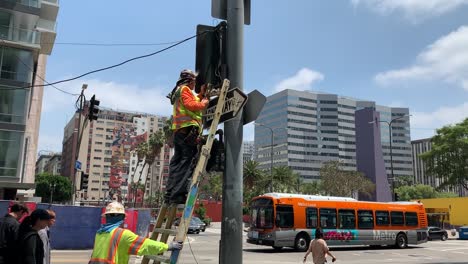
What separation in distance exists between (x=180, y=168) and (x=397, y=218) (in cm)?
2625

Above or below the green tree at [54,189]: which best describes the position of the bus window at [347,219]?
below

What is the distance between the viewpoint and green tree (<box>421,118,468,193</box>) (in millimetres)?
54263

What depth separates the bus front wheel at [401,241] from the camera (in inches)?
1072

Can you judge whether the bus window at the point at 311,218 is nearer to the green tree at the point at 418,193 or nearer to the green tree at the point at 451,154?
the green tree at the point at 451,154

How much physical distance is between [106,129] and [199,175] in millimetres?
169876

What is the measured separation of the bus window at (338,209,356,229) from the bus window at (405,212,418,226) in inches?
195

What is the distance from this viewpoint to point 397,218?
27.6 metres

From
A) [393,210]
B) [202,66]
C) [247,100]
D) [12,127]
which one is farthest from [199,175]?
[12,127]

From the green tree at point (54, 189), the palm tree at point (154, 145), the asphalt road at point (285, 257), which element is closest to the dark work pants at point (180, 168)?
the asphalt road at point (285, 257)

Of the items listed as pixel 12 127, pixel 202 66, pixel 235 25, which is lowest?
→ pixel 202 66

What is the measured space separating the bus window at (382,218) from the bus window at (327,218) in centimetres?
353

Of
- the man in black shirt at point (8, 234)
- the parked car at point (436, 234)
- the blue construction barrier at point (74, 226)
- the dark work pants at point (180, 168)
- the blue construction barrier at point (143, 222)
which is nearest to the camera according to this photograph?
the dark work pants at point (180, 168)

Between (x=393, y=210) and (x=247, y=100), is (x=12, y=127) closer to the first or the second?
(x=393, y=210)

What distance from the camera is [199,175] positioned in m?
3.81
